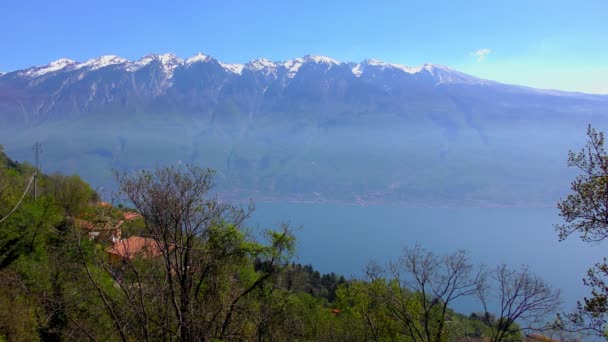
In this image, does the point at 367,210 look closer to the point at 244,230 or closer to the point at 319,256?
the point at 319,256

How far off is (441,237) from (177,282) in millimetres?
105223

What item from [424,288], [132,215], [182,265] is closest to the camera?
[182,265]

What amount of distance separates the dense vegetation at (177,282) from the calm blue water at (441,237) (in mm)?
31182

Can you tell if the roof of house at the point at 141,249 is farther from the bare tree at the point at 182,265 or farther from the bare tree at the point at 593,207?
the bare tree at the point at 593,207

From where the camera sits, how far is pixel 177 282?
801 centimetres

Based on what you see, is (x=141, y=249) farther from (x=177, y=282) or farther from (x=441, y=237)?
(x=441, y=237)

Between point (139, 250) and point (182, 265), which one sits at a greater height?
point (182, 265)


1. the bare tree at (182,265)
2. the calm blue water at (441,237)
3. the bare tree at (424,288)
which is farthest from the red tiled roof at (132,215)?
the calm blue water at (441,237)

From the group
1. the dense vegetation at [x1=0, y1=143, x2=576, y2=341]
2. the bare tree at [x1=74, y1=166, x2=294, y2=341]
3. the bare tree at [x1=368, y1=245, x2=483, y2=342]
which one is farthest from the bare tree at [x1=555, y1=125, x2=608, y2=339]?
the bare tree at [x1=74, y1=166, x2=294, y2=341]

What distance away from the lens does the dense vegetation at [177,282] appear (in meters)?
6.96

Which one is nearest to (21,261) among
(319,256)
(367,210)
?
(319,256)

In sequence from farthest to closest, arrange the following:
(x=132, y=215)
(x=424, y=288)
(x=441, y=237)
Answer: (x=441, y=237)
(x=132, y=215)
(x=424, y=288)

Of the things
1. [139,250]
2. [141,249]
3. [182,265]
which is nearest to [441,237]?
[139,250]

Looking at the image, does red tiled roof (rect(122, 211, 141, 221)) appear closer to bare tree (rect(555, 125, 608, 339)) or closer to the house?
the house
